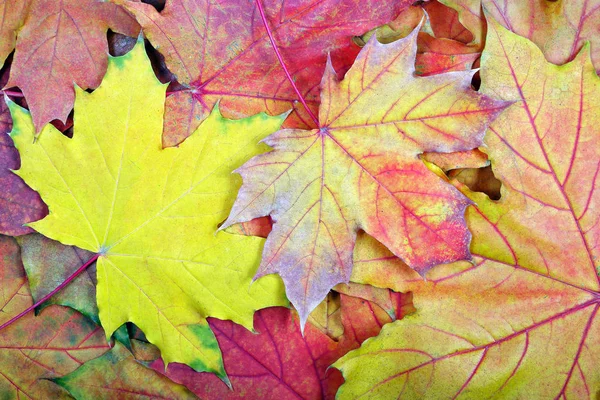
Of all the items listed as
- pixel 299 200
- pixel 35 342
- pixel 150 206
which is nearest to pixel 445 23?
pixel 299 200

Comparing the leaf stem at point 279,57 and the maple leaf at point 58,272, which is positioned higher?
the leaf stem at point 279,57

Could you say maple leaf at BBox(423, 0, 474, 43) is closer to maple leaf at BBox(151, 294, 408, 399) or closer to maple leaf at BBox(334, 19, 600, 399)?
maple leaf at BBox(334, 19, 600, 399)

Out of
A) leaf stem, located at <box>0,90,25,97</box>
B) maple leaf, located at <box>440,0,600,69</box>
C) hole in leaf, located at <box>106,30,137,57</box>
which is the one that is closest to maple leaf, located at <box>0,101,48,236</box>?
leaf stem, located at <box>0,90,25,97</box>

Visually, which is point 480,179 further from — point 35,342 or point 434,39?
point 35,342

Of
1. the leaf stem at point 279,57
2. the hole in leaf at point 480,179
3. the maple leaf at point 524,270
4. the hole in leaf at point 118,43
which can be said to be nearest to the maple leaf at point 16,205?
the hole in leaf at point 118,43

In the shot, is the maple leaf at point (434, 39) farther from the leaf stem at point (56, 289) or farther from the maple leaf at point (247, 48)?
the leaf stem at point (56, 289)

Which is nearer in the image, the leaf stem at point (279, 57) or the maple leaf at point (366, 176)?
the maple leaf at point (366, 176)

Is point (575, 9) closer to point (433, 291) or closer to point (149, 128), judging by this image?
point (433, 291)
